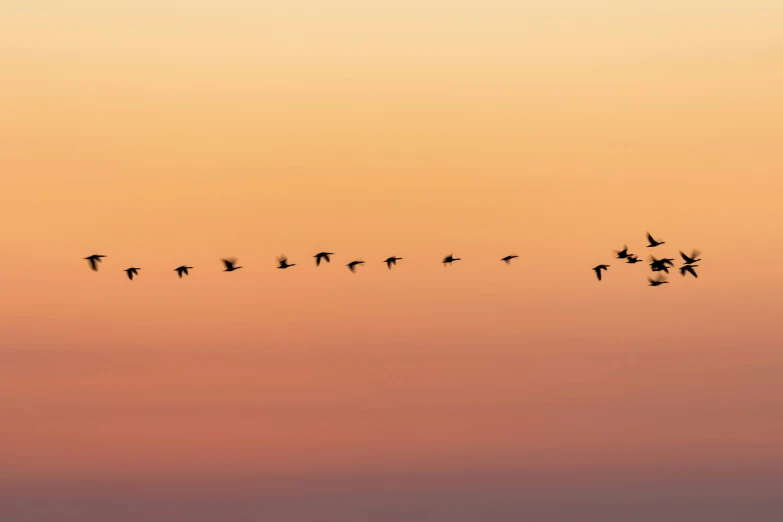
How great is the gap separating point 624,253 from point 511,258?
16.1 meters

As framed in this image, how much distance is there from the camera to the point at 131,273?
388 ft

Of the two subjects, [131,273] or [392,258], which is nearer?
[131,273]

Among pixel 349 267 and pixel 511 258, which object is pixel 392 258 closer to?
pixel 349 267

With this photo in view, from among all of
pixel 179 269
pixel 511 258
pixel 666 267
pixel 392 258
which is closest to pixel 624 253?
pixel 666 267

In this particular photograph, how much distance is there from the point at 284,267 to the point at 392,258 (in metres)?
13.3

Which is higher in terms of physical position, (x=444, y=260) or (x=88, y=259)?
(x=444, y=260)

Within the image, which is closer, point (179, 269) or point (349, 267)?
point (179, 269)

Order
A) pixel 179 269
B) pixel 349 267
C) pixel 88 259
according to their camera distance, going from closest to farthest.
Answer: pixel 88 259
pixel 179 269
pixel 349 267

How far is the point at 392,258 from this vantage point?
127 metres

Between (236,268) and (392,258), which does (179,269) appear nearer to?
(236,268)

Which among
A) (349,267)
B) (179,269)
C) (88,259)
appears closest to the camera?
(88,259)

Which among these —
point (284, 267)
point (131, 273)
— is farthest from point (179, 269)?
point (284, 267)

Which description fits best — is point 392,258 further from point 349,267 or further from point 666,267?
point 666,267

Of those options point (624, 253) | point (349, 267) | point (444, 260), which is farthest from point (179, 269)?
point (624, 253)
